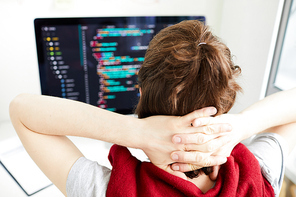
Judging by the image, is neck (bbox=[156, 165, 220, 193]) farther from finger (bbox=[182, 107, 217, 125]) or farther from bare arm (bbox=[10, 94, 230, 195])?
finger (bbox=[182, 107, 217, 125])

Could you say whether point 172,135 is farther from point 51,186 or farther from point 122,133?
point 51,186

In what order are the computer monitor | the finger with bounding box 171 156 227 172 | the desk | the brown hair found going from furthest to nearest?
the computer monitor → the desk → the finger with bounding box 171 156 227 172 → the brown hair

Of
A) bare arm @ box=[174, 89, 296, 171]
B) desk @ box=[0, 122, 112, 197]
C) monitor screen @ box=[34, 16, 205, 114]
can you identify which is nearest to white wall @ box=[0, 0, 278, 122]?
desk @ box=[0, 122, 112, 197]

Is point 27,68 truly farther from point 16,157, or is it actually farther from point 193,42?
point 193,42

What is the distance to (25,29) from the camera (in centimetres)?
126

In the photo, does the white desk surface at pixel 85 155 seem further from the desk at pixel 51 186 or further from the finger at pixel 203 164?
the finger at pixel 203 164

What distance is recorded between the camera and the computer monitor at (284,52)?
1157 mm

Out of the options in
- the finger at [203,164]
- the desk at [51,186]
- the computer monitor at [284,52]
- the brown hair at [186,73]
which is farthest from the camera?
the computer monitor at [284,52]

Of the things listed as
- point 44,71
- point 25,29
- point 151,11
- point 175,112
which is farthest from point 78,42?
point 175,112

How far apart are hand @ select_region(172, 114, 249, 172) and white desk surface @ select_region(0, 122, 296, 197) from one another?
52 cm

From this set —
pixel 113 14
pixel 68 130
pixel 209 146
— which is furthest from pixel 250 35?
pixel 68 130

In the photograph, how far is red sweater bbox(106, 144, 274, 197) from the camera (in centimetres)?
58

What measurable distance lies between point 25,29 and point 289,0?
1.16m

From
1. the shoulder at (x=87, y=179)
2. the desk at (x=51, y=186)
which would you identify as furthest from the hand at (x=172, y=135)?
the desk at (x=51, y=186)
